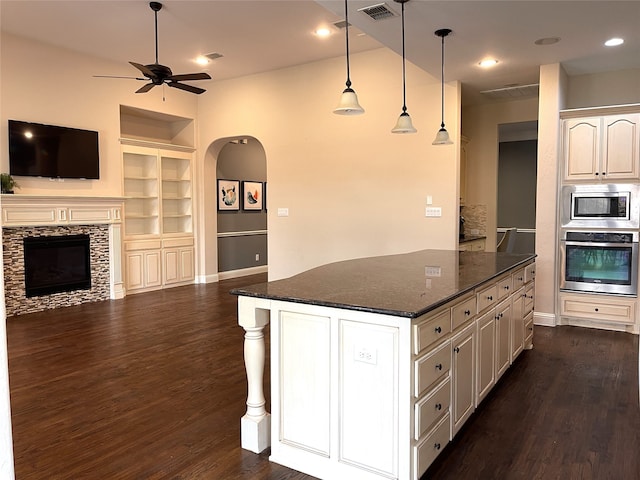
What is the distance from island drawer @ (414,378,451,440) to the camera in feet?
7.02

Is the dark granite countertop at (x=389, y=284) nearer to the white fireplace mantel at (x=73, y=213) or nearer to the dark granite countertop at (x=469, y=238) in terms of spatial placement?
the dark granite countertop at (x=469, y=238)

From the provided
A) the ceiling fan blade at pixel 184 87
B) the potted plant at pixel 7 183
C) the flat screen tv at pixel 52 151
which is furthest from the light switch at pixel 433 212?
the potted plant at pixel 7 183

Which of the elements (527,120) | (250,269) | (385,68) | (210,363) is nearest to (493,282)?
(210,363)

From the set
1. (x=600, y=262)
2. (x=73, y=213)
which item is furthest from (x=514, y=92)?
(x=73, y=213)

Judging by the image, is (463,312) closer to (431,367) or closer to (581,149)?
(431,367)

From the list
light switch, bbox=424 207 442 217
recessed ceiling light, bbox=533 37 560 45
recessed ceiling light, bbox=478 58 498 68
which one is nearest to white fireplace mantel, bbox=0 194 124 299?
light switch, bbox=424 207 442 217

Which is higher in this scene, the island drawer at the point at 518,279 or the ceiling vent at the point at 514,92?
the ceiling vent at the point at 514,92

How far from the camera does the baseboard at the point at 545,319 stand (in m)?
5.31

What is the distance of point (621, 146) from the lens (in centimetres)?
493

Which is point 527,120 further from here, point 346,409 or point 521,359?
point 346,409

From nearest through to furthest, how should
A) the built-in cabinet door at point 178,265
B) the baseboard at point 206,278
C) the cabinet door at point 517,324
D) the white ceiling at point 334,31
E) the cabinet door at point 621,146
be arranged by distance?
the cabinet door at point 517,324 → the white ceiling at point 334,31 → the cabinet door at point 621,146 → the built-in cabinet door at point 178,265 → the baseboard at point 206,278

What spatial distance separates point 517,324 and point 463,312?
147 cm

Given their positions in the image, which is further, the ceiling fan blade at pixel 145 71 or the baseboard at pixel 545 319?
the baseboard at pixel 545 319

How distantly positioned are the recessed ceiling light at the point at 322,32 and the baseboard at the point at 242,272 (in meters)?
4.68
